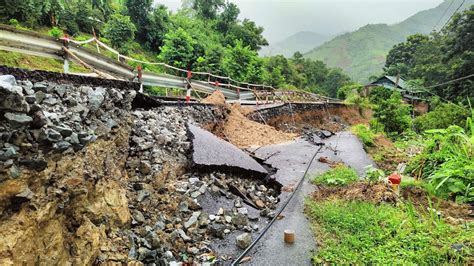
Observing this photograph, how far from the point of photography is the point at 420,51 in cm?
4753

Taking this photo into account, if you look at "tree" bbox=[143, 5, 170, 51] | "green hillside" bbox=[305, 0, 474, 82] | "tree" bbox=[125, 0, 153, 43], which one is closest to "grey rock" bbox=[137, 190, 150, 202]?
"tree" bbox=[125, 0, 153, 43]

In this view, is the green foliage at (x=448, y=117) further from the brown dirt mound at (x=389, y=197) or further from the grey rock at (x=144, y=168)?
the grey rock at (x=144, y=168)

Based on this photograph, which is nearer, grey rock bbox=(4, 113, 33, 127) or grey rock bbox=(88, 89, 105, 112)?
grey rock bbox=(4, 113, 33, 127)

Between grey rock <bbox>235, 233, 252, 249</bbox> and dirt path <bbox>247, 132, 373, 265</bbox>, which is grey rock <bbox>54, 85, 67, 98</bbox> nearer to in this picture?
grey rock <bbox>235, 233, 252, 249</bbox>

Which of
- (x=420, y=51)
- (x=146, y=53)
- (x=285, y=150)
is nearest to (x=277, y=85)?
(x=146, y=53)

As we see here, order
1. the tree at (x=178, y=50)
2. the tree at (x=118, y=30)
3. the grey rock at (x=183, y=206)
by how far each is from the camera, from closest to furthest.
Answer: the grey rock at (x=183, y=206) < the tree at (x=178, y=50) < the tree at (x=118, y=30)

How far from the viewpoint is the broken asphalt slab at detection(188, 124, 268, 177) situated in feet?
19.8

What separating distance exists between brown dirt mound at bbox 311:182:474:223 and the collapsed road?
0.96 meters

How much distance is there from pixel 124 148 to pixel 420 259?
4430 millimetres

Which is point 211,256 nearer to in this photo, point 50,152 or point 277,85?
point 50,152

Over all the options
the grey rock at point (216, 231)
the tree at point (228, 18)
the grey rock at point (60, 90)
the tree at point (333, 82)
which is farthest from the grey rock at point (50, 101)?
the tree at point (333, 82)

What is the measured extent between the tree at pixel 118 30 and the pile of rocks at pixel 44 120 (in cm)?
1723

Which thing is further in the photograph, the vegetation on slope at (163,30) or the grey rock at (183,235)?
the vegetation on slope at (163,30)

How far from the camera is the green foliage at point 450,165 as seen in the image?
5781 mm
